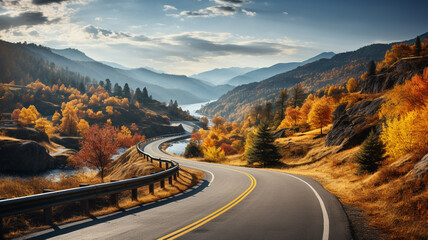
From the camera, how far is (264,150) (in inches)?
1487

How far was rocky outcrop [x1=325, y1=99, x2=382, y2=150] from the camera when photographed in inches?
1156

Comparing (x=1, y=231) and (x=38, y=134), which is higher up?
(x=1, y=231)

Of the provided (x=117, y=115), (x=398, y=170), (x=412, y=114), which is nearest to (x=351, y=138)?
(x=412, y=114)

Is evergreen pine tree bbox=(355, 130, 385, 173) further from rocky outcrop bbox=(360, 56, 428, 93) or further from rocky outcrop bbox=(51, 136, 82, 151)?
rocky outcrop bbox=(51, 136, 82, 151)

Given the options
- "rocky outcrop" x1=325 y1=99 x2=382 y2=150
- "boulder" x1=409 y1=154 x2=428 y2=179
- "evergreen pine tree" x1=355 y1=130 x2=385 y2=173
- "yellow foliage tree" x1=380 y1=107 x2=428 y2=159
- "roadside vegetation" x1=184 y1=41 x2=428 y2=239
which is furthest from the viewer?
"rocky outcrop" x1=325 y1=99 x2=382 y2=150

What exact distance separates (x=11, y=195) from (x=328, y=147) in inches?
1358

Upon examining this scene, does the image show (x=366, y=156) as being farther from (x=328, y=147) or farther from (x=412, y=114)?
(x=328, y=147)

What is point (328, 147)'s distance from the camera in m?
33.8

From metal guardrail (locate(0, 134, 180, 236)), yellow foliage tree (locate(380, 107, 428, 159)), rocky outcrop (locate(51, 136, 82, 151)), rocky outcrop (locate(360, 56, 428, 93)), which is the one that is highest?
rocky outcrop (locate(360, 56, 428, 93))

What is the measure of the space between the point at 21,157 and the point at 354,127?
75445 millimetres

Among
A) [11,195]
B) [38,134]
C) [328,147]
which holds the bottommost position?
[38,134]

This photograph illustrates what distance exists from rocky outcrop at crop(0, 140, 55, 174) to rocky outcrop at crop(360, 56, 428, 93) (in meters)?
87.4

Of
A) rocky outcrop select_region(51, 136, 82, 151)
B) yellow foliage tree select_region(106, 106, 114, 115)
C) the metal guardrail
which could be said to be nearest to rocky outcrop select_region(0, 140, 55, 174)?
rocky outcrop select_region(51, 136, 82, 151)

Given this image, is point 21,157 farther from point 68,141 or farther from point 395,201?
point 395,201
